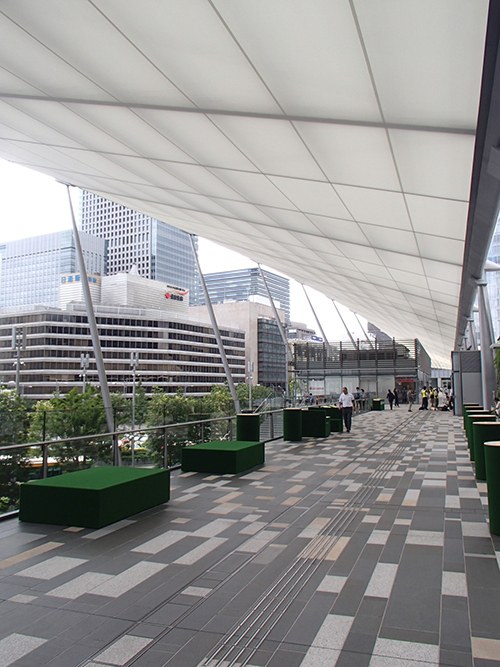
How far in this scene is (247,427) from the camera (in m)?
13.6

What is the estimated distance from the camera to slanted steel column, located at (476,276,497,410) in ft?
51.1

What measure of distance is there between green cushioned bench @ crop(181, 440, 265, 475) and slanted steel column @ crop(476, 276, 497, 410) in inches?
322

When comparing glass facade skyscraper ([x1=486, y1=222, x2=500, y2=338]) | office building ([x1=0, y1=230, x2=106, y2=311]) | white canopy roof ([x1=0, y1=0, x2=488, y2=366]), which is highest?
office building ([x1=0, y1=230, x2=106, y2=311])

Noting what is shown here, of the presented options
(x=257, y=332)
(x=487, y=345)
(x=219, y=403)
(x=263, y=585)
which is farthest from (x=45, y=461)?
(x=257, y=332)

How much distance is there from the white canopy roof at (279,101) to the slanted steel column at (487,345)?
161 inches

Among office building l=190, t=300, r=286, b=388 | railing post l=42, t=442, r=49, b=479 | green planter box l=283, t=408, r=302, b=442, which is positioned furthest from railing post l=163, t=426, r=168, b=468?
office building l=190, t=300, r=286, b=388

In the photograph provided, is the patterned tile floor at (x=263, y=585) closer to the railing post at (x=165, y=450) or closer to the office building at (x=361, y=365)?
the railing post at (x=165, y=450)

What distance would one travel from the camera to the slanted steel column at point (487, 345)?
15.6 metres

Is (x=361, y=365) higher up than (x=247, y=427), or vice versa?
(x=361, y=365)

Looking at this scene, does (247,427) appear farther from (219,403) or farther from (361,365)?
(219,403)

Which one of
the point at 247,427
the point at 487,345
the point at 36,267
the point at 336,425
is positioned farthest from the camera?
the point at 36,267

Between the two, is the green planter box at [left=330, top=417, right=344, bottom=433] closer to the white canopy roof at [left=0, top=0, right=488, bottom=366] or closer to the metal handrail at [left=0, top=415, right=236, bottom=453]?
the metal handrail at [left=0, top=415, right=236, bottom=453]

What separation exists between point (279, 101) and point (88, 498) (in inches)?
209

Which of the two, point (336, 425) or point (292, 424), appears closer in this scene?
point (292, 424)
